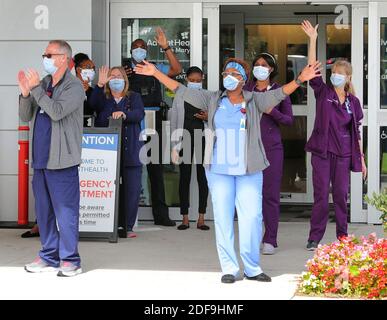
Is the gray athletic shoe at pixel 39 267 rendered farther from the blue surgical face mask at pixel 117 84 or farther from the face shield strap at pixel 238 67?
the blue surgical face mask at pixel 117 84

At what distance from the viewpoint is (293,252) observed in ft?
30.7

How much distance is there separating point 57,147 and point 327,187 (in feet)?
9.44

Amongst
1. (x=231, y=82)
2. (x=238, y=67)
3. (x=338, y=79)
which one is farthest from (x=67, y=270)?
(x=338, y=79)

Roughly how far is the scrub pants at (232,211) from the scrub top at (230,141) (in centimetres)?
10

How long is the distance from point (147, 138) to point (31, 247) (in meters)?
2.34

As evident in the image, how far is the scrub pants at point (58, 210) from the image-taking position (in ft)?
25.9

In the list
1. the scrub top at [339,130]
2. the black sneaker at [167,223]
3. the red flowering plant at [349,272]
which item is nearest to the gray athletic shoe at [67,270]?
the red flowering plant at [349,272]

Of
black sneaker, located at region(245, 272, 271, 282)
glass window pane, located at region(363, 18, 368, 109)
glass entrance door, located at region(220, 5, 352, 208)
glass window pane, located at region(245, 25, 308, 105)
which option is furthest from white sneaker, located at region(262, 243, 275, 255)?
glass window pane, located at region(245, 25, 308, 105)

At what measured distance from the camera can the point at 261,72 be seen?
8906mm

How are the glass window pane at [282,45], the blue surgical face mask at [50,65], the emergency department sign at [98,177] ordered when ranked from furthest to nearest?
1. the glass window pane at [282,45]
2. the emergency department sign at [98,177]
3. the blue surgical face mask at [50,65]

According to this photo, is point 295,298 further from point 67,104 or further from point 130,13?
point 130,13

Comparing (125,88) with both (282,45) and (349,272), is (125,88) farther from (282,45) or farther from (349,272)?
(282,45)
